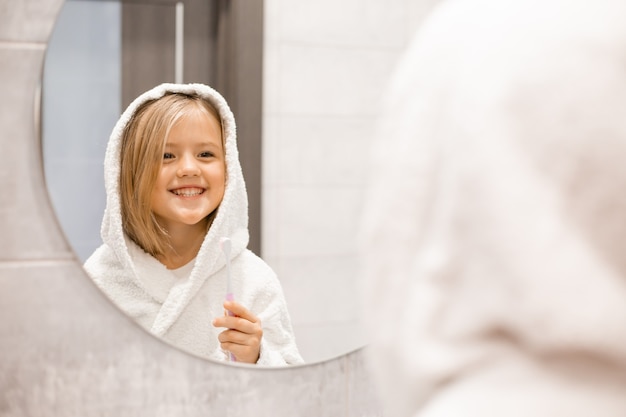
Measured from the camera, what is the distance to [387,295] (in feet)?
0.88

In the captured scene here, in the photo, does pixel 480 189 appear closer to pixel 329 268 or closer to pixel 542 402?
pixel 542 402

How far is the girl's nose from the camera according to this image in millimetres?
739

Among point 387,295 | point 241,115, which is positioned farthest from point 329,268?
point 387,295

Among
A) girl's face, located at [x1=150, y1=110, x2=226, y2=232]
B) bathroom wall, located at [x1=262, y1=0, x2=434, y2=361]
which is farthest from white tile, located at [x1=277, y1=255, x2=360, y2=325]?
girl's face, located at [x1=150, y1=110, x2=226, y2=232]

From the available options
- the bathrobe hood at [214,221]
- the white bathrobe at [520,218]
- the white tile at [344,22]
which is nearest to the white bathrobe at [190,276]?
the bathrobe hood at [214,221]

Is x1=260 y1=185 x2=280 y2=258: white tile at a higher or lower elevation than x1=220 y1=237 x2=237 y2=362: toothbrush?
higher

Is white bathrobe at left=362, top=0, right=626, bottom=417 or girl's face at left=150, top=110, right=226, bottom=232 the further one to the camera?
girl's face at left=150, top=110, right=226, bottom=232

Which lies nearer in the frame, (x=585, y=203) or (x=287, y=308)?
(x=585, y=203)

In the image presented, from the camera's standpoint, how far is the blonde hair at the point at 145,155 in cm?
73

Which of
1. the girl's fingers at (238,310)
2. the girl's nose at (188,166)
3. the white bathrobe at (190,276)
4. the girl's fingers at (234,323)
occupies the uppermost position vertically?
the girl's nose at (188,166)

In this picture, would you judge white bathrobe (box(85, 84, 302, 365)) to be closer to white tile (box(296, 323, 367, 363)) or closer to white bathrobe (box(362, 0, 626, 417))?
white tile (box(296, 323, 367, 363))

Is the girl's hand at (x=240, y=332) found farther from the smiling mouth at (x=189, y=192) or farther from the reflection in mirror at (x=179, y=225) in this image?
the smiling mouth at (x=189, y=192)

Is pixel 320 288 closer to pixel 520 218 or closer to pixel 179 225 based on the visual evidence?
pixel 179 225

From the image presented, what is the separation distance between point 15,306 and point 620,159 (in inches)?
26.1
